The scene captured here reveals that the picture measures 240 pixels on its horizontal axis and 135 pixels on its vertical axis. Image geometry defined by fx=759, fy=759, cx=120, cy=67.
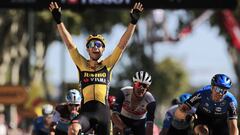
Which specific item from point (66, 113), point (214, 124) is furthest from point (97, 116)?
point (66, 113)

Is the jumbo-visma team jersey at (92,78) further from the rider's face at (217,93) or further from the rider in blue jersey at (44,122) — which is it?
the rider in blue jersey at (44,122)

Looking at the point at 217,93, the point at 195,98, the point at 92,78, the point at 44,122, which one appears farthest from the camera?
the point at 44,122

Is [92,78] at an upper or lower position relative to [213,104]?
upper

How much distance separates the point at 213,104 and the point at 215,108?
0.07m

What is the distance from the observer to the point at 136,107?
1336 cm

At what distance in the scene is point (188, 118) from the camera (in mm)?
12609

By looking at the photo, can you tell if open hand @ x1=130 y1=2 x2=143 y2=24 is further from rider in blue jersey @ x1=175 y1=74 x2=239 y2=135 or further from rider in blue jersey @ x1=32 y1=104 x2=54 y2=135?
rider in blue jersey @ x1=32 y1=104 x2=54 y2=135

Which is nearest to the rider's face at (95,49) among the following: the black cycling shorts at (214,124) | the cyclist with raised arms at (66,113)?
the black cycling shorts at (214,124)

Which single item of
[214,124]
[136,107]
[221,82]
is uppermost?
[221,82]

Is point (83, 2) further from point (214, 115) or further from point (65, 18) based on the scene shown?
point (65, 18)

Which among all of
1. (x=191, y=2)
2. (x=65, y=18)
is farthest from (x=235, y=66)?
(x=191, y=2)

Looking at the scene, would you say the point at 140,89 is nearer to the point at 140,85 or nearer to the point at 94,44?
the point at 140,85

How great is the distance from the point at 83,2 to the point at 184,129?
24.2ft

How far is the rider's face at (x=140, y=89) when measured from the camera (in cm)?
1264
